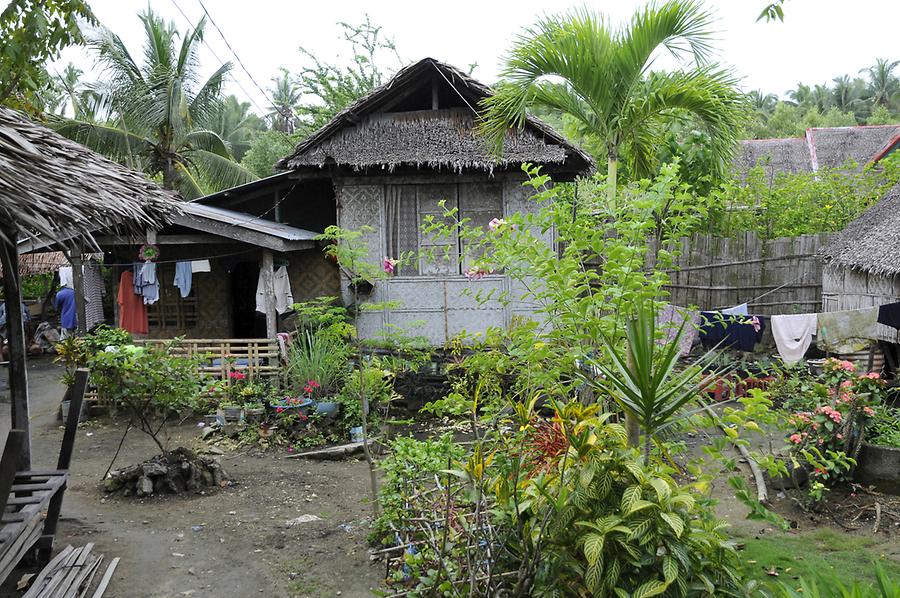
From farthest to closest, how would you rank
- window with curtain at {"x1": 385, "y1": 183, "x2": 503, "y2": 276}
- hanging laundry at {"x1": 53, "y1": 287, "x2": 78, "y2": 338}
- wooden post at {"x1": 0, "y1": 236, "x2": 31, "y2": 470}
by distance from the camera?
hanging laundry at {"x1": 53, "y1": 287, "x2": 78, "y2": 338} < window with curtain at {"x1": 385, "y1": 183, "x2": 503, "y2": 276} < wooden post at {"x1": 0, "y1": 236, "x2": 31, "y2": 470}

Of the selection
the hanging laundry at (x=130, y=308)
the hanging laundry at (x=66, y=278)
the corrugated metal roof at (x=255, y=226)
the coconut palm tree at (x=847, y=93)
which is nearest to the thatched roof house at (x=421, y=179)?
the corrugated metal roof at (x=255, y=226)

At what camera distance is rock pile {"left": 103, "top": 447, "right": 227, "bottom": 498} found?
698 centimetres

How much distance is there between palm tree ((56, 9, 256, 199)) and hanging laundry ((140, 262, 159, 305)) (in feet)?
20.6

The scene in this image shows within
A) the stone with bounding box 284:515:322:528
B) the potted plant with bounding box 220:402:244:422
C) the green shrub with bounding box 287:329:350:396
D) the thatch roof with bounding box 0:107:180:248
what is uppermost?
the thatch roof with bounding box 0:107:180:248

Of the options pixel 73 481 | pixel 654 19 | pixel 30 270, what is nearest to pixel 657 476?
pixel 654 19

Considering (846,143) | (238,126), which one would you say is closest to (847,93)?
(846,143)

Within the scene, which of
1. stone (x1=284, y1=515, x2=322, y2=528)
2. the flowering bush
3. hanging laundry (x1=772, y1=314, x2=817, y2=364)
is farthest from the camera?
hanging laundry (x1=772, y1=314, x2=817, y2=364)

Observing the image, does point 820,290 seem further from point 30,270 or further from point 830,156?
point 30,270

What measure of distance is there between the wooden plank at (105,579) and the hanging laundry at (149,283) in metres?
6.70

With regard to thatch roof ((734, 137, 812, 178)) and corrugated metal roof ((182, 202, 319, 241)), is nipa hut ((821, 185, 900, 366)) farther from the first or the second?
thatch roof ((734, 137, 812, 178))

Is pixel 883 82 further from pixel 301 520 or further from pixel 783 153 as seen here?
pixel 301 520

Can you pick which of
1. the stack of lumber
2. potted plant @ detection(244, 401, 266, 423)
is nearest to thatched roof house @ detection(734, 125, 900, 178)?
potted plant @ detection(244, 401, 266, 423)

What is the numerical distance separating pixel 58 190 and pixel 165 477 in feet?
11.8

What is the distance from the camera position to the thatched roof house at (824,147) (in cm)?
2517
